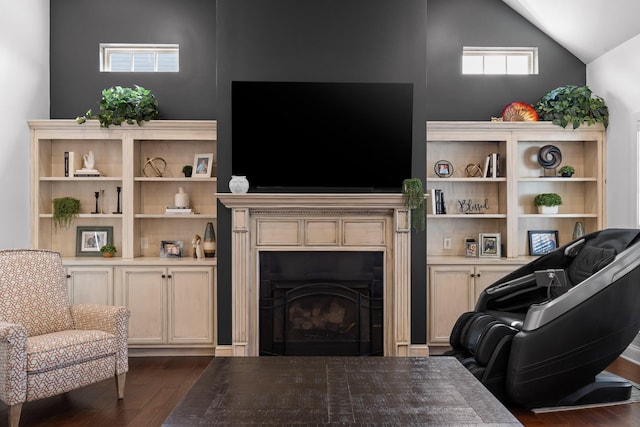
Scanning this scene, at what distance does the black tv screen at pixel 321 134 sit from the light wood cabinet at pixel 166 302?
3.49 feet

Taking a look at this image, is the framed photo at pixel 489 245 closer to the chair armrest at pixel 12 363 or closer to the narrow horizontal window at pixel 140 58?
the narrow horizontal window at pixel 140 58

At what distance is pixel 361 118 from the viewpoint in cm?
469

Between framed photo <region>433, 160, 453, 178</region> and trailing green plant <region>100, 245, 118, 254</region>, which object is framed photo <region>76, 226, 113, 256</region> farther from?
framed photo <region>433, 160, 453, 178</region>

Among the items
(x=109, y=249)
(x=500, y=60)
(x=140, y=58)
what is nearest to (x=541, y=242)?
(x=500, y=60)

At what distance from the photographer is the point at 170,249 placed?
5395 millimetres

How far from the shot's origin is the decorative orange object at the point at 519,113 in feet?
17.7

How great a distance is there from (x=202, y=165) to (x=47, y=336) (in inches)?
88.0

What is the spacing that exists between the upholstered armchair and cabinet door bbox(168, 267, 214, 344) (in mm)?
1081

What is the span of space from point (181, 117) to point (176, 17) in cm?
99

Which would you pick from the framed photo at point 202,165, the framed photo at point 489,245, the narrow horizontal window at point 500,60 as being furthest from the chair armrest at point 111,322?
the narrow horizontal window at point 500,60

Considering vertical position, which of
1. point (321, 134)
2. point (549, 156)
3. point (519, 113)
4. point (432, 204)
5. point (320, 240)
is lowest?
point (320, 240)

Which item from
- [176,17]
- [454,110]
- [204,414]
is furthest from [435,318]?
[176,17]

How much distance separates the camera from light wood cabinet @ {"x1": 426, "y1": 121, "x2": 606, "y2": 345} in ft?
16.7

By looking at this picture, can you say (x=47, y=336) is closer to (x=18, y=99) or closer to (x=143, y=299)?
(x=143, y=299)
